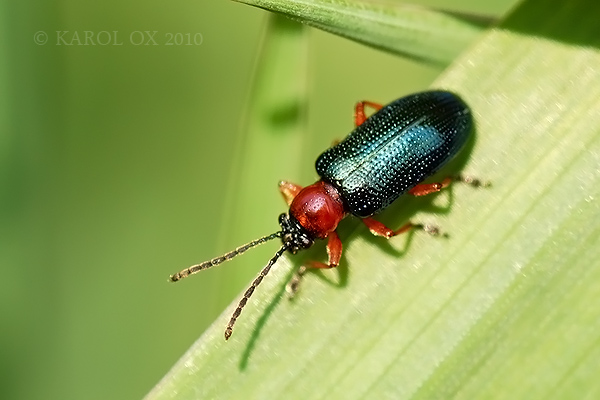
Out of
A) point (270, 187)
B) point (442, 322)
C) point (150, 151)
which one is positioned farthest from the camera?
point (150, 151)

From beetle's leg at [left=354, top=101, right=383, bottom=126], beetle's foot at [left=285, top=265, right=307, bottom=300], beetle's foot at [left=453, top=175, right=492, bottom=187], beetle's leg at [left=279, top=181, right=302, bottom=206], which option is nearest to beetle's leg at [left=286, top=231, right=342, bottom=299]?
beetle's foot at [left=285, top=265, right=307, bottom=300]

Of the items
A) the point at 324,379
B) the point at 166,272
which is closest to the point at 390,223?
the point at 324,379

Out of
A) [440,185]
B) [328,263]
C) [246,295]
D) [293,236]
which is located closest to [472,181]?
[440,185]

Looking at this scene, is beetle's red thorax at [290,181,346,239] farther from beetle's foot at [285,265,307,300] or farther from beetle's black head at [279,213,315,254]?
beetle's foot at [285,265,307,300]

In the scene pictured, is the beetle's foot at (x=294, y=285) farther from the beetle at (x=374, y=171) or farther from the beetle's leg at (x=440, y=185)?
the beetle's leg at (x=440, y=185)

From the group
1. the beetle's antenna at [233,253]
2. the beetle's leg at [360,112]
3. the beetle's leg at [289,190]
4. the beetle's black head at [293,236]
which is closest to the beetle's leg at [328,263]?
the beetle's black head at [293,236]

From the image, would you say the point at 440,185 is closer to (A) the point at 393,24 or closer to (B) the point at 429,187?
(B) the point at 429,187

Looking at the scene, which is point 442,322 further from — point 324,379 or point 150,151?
point 150,151
